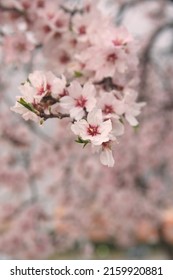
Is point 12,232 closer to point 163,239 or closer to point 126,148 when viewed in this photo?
point 126,148

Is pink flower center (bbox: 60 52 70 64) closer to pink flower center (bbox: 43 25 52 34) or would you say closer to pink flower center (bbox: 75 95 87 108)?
pink flower center (bbox: 43 25 52 34)

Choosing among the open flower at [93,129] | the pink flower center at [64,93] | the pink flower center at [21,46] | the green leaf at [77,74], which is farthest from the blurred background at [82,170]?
the open flower at [93,129]

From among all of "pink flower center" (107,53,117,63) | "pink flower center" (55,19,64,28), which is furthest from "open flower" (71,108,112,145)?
"pink flower center" (55,19,64,28)

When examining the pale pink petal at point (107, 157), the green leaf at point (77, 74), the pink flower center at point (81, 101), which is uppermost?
the green leaf at point (77, 74)

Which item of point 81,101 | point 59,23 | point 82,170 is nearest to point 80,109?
point 81,101

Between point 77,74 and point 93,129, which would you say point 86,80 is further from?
point 93,129

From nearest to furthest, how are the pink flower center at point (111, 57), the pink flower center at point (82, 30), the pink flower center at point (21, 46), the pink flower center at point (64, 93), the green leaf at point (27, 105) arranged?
the green leaf at point (27, 105) → the pink flower center at point (64, 93) → the pink flower center at point (111, 57) → the pink flower center at point (82, 30) → the pink flower center at point (21, 46)

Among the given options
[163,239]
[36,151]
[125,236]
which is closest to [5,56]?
[36,151]

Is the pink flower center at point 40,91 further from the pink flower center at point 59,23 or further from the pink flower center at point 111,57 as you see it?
the pink flower center at point 59,23
